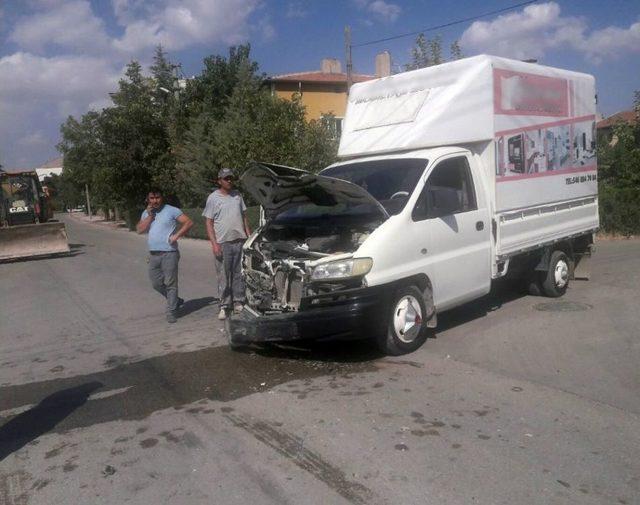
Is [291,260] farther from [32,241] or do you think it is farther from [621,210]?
[32,241]

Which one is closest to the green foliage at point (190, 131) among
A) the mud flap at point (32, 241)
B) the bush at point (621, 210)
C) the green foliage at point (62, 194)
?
the mud flap at point (32, 241)

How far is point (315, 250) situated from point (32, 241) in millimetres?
15803

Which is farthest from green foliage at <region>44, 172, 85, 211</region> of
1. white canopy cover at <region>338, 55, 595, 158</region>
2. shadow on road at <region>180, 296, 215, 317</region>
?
white canopy cover at <region>338, 55, 595, 158</region>

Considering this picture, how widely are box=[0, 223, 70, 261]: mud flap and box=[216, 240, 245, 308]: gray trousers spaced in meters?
13.3

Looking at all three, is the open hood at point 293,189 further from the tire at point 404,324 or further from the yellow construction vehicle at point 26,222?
the yellow construction vehicle at point 26,222

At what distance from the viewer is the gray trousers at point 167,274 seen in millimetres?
8133

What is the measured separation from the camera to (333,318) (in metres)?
5.54

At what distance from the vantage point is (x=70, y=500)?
11.8ft

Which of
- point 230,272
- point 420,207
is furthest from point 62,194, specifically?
point 420,207

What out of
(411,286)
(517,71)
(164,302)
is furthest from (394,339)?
(164,302)

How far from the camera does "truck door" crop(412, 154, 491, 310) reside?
21.0ft

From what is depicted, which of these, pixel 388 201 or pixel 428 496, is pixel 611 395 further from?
pixel 388 201

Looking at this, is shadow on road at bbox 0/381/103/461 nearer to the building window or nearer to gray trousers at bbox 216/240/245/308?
gray trousers at bbox 216/240/245/308

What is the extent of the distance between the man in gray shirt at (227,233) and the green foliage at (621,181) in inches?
477
